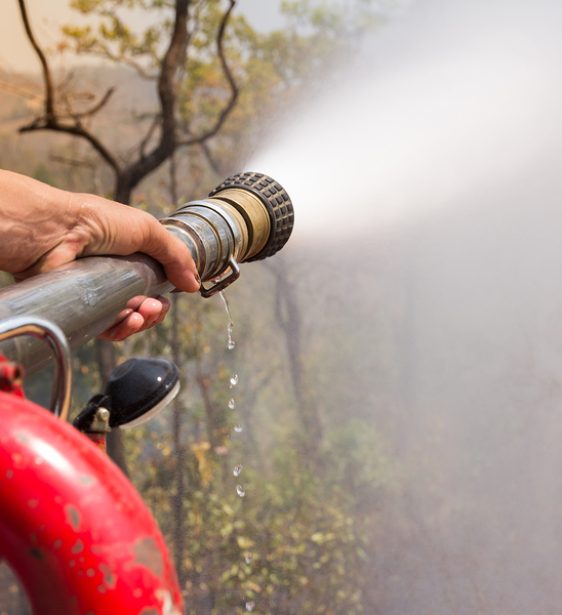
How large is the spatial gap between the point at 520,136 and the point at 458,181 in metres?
0.56

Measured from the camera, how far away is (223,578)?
17.2 feet

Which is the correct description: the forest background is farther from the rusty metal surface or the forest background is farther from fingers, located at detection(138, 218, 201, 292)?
the rusty metal surface

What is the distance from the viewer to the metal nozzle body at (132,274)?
2.58ft

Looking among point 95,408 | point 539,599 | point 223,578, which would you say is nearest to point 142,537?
point 95,408

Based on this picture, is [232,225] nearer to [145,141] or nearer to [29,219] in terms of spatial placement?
[29,219]

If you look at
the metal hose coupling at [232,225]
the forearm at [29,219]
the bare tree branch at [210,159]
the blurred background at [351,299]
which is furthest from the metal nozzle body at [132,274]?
the bare tree branch at [210,159]

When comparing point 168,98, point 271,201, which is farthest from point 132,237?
point 168,98

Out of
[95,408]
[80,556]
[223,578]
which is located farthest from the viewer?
[223,578]

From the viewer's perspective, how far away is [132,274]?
1118mm

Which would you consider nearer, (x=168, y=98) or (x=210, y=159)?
(x=168, y=98)

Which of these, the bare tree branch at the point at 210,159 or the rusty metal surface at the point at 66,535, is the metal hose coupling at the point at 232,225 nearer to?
the rusty metal surface at the point at 66,535

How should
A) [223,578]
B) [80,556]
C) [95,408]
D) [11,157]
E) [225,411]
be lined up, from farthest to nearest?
[11,157] → [225,411] → [223,578] → [95,408] → [80,556]

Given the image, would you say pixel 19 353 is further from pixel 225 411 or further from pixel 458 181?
pixel 458 181

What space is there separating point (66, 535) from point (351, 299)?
6.99 metres
